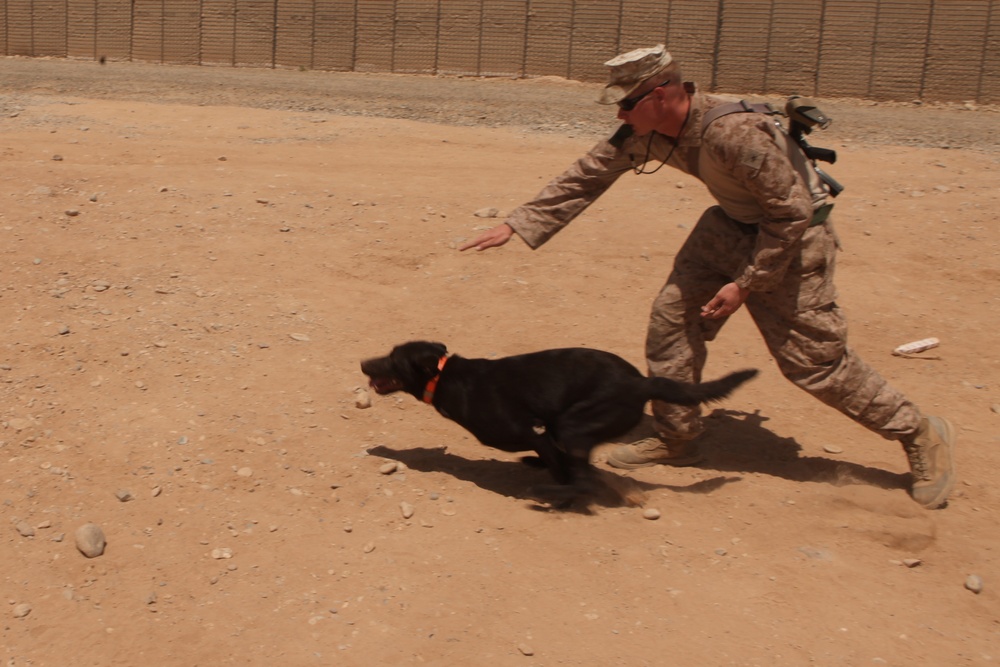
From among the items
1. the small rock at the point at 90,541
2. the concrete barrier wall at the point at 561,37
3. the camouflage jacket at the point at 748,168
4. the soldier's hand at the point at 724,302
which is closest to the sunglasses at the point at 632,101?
the camouflage jacket at the point at 748,168

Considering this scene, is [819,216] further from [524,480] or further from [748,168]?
[524,480]

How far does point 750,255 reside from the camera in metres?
4.08

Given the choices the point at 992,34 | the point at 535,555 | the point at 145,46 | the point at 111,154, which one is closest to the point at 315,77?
the point at 145,46

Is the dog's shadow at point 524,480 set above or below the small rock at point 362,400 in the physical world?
below

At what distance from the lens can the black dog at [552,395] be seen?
4168 mm

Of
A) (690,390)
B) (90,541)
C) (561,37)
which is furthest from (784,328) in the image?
(561,37)

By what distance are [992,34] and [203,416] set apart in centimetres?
1203

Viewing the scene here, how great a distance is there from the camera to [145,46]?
16719mm

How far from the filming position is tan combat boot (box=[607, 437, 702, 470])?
4648mm

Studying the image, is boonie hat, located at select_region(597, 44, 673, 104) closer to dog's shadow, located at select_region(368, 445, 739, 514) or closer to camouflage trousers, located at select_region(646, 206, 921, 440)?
camouflage trousers, located at select_region(646, 206, 921, 440)

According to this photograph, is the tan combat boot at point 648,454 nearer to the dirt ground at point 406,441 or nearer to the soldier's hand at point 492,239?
the dirt ground at point 406,441

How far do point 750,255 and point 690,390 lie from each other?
0.57m

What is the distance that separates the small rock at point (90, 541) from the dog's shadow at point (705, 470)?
118cm

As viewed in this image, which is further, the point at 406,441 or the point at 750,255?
the point at 406,441
